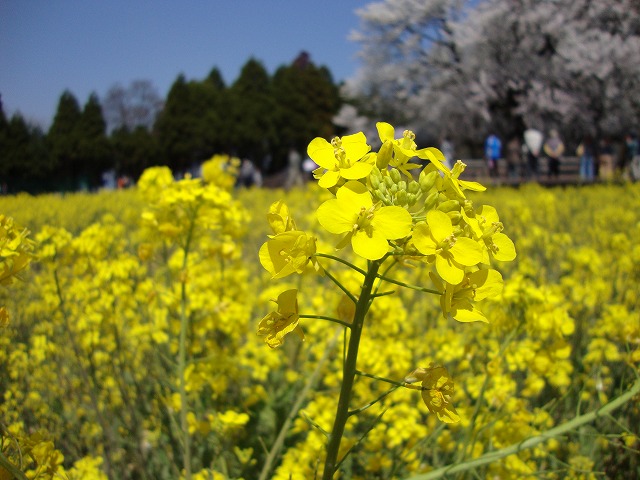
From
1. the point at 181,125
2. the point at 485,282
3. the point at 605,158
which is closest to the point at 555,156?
the point at 605,158

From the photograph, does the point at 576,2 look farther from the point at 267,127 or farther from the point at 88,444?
the point at 267,127

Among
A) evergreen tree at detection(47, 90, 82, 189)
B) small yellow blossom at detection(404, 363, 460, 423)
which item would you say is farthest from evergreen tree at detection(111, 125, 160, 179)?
small yellow blossom at detection(404, 363, 460, 423)

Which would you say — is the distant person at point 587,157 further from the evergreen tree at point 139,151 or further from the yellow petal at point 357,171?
the yellow petal at point 357,171

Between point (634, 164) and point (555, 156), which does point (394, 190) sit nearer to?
point (555, 156)

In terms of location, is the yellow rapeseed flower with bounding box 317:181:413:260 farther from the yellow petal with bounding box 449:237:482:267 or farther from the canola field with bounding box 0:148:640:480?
the canola field with bounding box 0:148:640:480

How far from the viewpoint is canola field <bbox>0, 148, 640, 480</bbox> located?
1.90 m

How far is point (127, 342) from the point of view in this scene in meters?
3.13

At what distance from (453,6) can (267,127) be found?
16.0m

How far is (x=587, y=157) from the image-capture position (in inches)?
748

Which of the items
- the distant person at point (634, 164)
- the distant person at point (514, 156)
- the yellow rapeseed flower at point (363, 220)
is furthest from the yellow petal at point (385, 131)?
the distant person at point (514, 156)

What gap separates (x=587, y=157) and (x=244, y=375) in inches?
770

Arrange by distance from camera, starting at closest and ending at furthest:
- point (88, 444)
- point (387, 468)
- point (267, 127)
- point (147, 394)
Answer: point (387, 468) < point (88, 444) < point (147, 394) < point (267, 127)

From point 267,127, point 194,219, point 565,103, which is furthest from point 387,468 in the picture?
point 267,127

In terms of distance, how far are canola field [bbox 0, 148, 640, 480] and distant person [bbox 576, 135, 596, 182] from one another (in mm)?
16443
